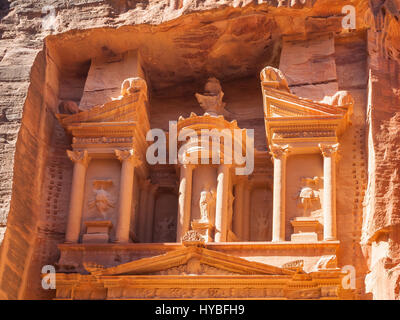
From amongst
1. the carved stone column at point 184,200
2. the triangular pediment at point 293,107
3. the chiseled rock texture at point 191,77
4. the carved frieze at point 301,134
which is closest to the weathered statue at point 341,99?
the triangular pediment at point 293,107

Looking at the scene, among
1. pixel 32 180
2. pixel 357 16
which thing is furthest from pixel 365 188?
pixel 32 180

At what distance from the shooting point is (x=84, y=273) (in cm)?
1736

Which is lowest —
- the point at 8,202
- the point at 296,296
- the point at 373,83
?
the point at 296,296

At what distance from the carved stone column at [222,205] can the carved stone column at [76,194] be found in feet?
7.81

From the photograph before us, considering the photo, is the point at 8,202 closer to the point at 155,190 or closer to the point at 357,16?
the point at 155,190

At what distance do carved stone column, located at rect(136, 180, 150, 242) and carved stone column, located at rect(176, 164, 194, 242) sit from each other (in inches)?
42.1

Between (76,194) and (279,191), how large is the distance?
140 inches

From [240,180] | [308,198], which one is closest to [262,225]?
[240,180]

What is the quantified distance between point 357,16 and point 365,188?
3.31 m

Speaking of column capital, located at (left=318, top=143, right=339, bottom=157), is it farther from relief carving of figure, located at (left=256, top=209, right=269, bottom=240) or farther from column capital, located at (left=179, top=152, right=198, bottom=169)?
column capital, located at (left=179, top=152, right=198, bottom=169)

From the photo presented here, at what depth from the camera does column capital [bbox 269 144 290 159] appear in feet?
59.1

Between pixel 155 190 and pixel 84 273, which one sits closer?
pixel 84 273

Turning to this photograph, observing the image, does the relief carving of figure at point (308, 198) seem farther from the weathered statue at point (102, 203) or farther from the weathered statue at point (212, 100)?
the weathered statue at point (102, 203)

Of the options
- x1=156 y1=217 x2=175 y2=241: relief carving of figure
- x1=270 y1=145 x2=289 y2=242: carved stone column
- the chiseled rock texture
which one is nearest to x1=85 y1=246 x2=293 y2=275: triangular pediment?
x1=270 y1=145 x2=289 y2=242: carved stone column
